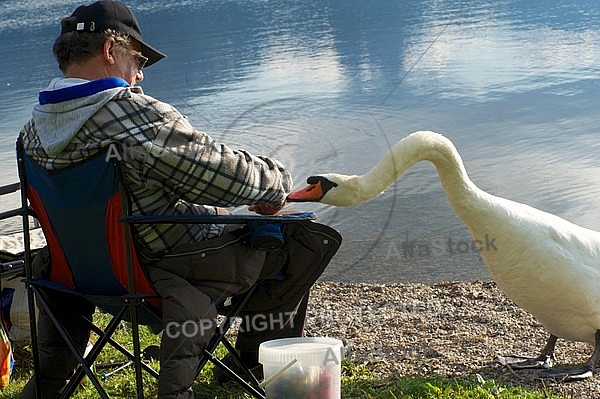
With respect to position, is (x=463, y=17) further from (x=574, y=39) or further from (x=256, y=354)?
(x=256, y=354)

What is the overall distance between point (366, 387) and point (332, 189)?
896 millimetres

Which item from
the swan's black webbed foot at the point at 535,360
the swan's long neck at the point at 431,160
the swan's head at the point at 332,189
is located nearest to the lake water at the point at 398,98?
the swan's black webbed foot at the point at 535,360

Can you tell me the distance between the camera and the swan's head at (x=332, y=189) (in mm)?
4305

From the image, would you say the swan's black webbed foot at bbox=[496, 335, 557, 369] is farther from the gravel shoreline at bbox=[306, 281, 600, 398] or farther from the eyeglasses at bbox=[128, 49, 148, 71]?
the eyeglasses at bbox=[128, 49, 148, 71]

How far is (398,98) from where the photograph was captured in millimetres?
12586

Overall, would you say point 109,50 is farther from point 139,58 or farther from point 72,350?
point 72,350

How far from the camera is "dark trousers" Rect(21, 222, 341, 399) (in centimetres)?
325

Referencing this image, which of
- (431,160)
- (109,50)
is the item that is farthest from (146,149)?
(431,160)

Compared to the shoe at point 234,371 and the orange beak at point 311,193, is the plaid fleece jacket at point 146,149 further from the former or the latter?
the shoe at point 234,371

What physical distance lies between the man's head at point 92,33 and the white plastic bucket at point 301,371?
124 cm

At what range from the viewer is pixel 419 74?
577 inches

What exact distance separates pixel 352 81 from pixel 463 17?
29.0 ft

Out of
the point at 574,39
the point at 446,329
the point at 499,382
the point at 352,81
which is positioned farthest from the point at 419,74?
the point at 499,382

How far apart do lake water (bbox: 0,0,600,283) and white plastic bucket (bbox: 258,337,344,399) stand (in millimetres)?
3078
